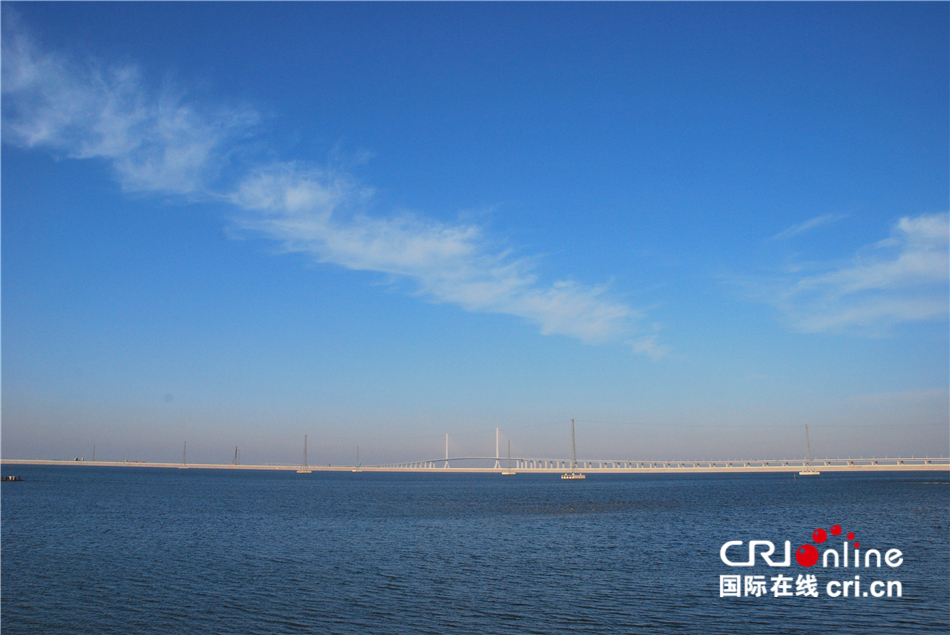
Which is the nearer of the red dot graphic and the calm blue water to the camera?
the calm blue water

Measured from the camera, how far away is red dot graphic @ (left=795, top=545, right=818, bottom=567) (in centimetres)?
4188

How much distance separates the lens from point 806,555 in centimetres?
4484

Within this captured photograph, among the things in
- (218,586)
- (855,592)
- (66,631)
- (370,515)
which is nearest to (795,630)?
(855,592)

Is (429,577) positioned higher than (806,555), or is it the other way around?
(429,577)

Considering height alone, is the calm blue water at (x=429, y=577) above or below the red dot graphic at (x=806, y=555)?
above

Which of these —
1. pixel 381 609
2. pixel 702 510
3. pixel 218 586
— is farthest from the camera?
pixel 702 510

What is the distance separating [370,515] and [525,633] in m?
52.5

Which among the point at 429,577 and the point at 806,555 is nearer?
the point at 429,577

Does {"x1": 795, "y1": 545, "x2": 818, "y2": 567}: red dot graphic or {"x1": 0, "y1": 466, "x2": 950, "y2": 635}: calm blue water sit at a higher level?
{"x1": 0, "y1": 466, "x2": 950, "y2": 635}: calm blue water

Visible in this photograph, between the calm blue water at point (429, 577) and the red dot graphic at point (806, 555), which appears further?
the red dot graphic at point (806, 555)

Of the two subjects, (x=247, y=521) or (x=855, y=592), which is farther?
(x=247, y=521)

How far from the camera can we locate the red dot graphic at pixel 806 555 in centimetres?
4188

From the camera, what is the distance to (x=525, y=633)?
2533 centimetres

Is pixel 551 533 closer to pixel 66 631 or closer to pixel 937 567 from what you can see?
pixel 937 567
